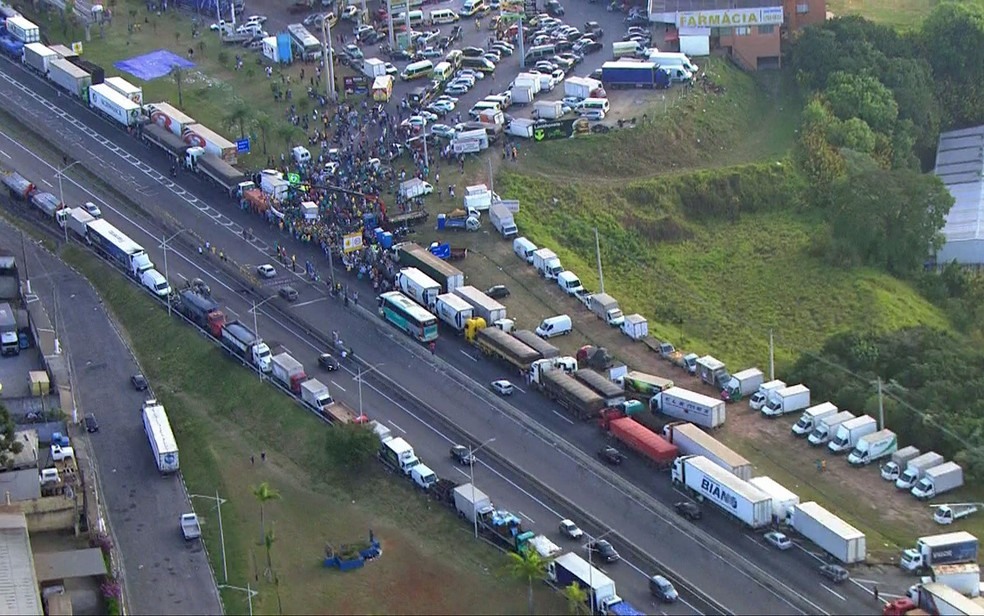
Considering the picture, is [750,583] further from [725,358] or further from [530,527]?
[725,358]

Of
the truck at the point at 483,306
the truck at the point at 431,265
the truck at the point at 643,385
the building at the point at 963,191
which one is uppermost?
the truck at the point at 431,265

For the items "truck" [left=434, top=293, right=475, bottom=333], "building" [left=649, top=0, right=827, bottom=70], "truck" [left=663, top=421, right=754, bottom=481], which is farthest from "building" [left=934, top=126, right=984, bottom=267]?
"truck" [left=663, top=421, right=754, bottom=481]

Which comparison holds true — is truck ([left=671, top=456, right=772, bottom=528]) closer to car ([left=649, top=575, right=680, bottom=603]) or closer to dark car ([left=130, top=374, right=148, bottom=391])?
car ([left=649, top=575, right=680, bottom=603])

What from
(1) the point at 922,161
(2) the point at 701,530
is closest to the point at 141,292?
(2) the point at 701,530

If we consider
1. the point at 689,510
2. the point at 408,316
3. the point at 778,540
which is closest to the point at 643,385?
the point at 689,510

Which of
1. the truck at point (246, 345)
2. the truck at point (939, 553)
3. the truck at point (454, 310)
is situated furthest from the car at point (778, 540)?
the truck at point (246, 345)

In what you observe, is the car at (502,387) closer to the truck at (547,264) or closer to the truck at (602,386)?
the truck at (602,386)
